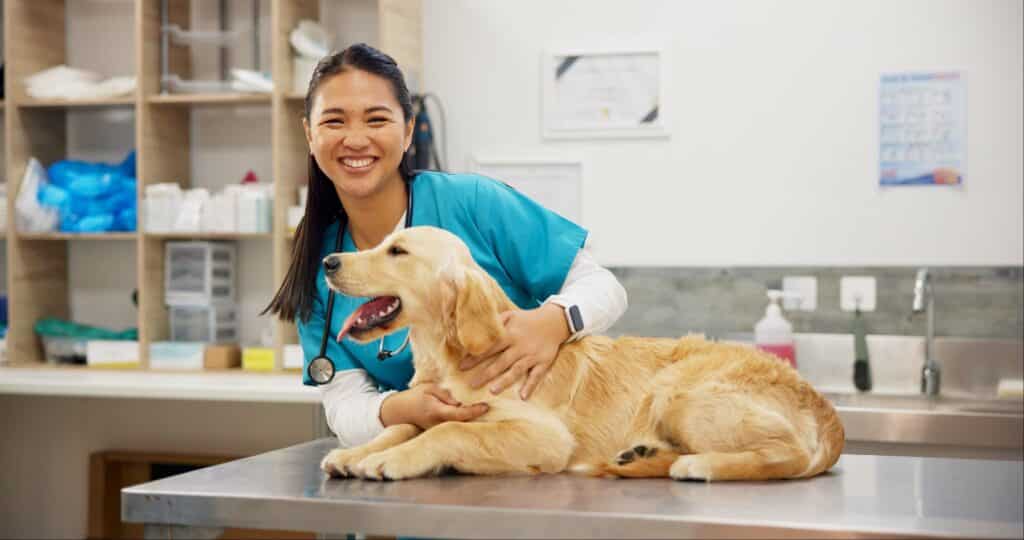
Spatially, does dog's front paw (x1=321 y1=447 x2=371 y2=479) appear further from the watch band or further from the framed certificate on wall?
the framed certificate on wall

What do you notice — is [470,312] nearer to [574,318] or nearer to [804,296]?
[574,318]

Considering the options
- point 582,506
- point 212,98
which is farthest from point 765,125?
point 582,506

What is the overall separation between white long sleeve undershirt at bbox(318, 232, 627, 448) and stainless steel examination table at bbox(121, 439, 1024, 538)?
114 mm

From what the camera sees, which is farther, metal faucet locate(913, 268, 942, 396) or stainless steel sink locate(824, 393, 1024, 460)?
metal faucet locate(913, 268, 942, 396)

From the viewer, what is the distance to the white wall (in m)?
3.81

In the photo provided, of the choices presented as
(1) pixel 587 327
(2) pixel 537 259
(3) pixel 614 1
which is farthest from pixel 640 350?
(3) pixel 614 1

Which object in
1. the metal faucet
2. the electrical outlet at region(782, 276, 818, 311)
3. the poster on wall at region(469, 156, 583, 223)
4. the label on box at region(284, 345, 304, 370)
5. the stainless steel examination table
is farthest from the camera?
the poster on wall at region(469, 156, 583, 223)

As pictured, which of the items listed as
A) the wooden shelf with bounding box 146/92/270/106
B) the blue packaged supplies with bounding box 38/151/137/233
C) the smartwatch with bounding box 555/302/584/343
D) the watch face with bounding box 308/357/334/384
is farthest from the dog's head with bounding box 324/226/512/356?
the blue packaged supplies with bounding box 38/151/137/233

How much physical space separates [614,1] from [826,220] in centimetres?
115

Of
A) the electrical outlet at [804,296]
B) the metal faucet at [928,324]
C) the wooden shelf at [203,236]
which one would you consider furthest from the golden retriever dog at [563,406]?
the wooden shelf at [203,236]

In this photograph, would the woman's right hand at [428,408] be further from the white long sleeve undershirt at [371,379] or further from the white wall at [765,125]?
the white wall at [765,125]

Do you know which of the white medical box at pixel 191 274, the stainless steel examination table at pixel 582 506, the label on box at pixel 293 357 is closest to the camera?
the stainless steel examination table at pixel 582 506

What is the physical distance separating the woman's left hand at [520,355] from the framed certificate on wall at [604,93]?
2.64 m

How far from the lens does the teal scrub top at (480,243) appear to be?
1.79 meters
